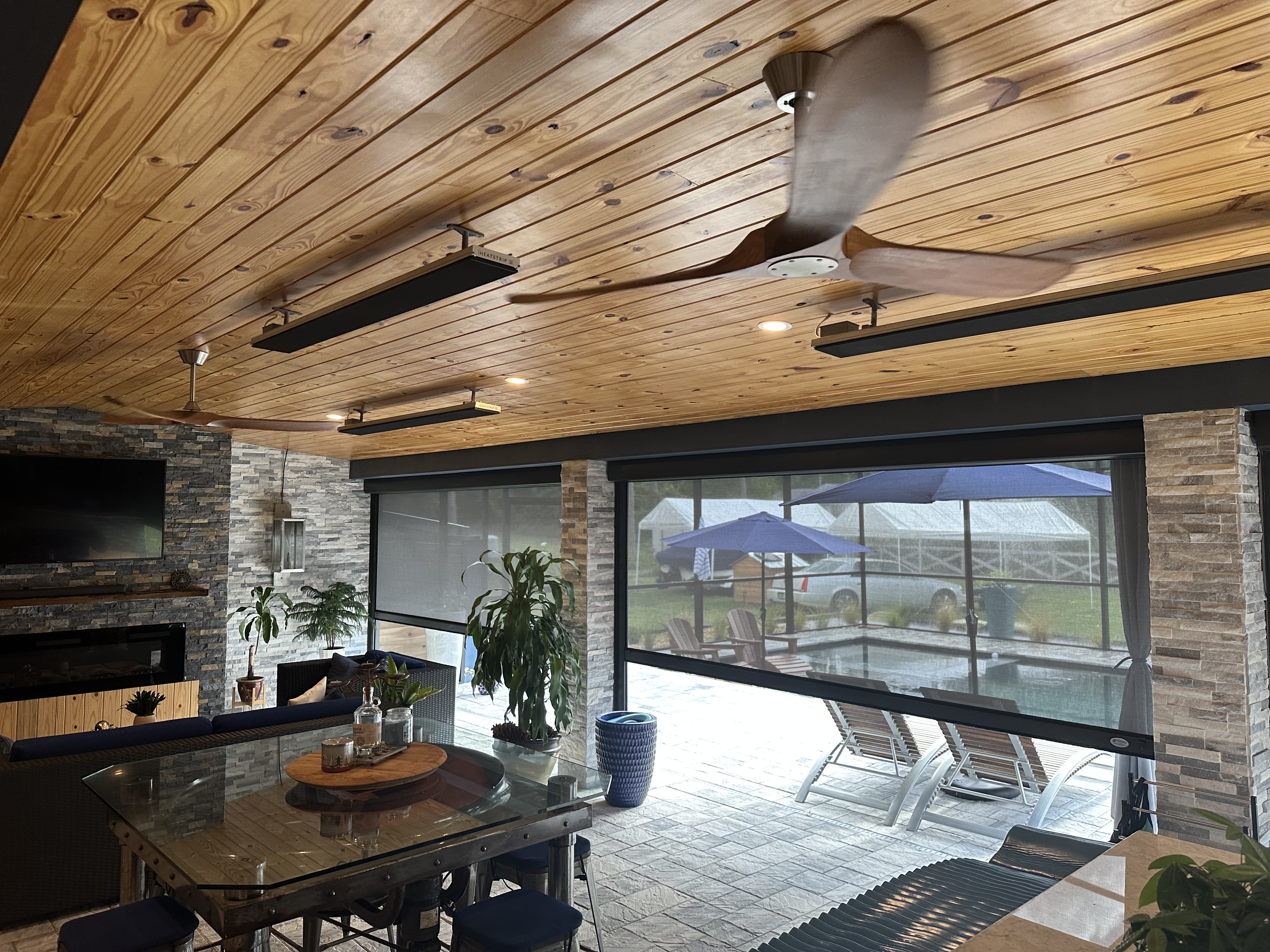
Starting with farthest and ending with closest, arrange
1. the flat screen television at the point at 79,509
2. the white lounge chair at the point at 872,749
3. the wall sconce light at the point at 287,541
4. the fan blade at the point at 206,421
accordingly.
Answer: the wall sconce light at the point at 287,541 → the flat screen television at the point at 79,509 → the white lounge chair at the point at 872,749 → the fan blade at the point at 206,421

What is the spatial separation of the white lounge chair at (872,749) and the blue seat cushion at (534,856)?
236 cm

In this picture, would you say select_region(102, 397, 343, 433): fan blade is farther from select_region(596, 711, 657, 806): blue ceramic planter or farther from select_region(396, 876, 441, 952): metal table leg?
select_region(596, 711, 657, 806): blue ceramic planter

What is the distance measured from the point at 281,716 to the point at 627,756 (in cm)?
220

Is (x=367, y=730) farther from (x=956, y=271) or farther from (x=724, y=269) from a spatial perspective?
(x=956, y=271)

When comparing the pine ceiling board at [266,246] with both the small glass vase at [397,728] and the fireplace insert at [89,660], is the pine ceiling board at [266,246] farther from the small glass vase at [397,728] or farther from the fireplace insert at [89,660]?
the fireplace insert at [89,660]

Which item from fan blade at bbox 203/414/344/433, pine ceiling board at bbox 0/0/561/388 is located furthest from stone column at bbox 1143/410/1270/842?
fan blade at bbox 203/414/344/433

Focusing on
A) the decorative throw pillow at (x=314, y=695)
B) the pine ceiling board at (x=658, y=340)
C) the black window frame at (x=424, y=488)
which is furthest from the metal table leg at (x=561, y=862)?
the black window frame at (x=424, y=488)

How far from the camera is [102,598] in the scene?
6.64 meters

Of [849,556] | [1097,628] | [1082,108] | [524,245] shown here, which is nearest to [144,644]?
[849,556]

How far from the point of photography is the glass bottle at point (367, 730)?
3.40 meters

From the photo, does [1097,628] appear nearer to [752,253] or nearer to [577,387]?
[577,387]

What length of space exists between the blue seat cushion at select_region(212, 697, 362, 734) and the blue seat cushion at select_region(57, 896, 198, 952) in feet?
5.75

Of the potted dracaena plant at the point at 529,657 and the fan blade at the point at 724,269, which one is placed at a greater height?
the fan blade at the point at 724,269

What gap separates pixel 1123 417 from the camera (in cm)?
381
